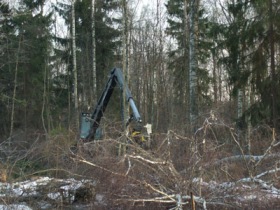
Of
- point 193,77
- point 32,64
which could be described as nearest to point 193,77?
point 193,77

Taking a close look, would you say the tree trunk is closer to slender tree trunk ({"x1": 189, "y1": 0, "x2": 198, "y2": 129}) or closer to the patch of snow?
slender tree trunk ({"x1": 189, "y1": 0, "x2": 198, "y2": 129})

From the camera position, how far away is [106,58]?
2461cm

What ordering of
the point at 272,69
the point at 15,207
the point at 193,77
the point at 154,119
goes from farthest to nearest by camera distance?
the point at 154,119 < the point at 193,77 < the point at 272,69 < the point at 15,207

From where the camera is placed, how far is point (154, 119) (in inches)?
1048

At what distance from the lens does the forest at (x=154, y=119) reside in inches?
257

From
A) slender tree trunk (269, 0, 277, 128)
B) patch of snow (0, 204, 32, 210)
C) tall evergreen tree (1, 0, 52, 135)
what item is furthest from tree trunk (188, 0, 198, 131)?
tall evergreen tree (1, 0, 52, 135)

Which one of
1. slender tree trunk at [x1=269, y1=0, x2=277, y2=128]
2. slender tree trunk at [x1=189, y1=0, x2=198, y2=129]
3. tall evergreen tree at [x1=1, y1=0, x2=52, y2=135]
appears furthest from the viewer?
tall evergreen tree at [x1=1, y1=0, x2=52, y2=135]

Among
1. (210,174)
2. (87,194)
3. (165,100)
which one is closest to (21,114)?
(165,100)

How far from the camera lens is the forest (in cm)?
654

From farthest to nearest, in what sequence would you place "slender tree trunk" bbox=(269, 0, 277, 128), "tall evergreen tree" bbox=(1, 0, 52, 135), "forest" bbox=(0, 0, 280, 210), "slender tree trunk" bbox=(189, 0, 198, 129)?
"tall evergreen tree" bbox=(1, 0, 52, 135)
"slender tree trunk" bbox=(189, 0, 198, 129)
"slender tree trunk" bbox=(269, 0, 277, 128)
"forest" bbox=(0, 0, 280, 210)

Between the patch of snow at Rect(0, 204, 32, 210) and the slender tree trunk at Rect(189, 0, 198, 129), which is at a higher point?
the slender tree trunk at Rect(189, 0, 198, 129)

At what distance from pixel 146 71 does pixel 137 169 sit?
20929mm

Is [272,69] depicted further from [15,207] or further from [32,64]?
[32,64]

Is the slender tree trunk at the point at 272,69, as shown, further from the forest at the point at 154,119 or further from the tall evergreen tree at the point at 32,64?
the tall evergreen tree at the point at 32,64
